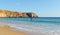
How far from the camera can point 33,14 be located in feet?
422

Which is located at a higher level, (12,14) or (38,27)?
(38,27)

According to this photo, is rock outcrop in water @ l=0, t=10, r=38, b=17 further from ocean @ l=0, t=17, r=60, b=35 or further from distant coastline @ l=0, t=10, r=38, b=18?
ocean @ l=0, t=17, r=60, b=35

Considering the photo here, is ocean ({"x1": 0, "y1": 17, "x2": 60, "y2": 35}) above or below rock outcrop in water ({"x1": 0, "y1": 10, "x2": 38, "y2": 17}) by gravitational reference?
above

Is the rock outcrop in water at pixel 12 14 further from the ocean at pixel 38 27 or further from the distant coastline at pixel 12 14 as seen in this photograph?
the ocean at pixel 38 27

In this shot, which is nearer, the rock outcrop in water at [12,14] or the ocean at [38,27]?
the ocean at [38,27]

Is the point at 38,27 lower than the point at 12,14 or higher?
higher

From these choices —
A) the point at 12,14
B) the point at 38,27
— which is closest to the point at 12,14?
the point at 12,14

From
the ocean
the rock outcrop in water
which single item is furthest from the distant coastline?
the ocean

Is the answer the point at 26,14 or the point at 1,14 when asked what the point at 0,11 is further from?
the point at 26,14

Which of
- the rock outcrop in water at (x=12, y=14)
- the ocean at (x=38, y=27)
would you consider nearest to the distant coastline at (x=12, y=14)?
the rock outcrop in water at (x=12, y=14)

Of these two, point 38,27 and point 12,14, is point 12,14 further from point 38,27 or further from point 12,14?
point 38,27

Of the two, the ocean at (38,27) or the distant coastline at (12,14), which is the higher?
the ocean at (38,27)

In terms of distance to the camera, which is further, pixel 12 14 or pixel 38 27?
pixel 12 14

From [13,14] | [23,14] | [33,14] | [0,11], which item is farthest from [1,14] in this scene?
[33,14]
